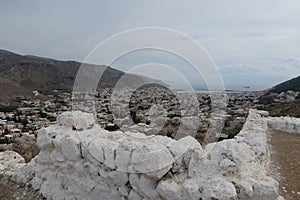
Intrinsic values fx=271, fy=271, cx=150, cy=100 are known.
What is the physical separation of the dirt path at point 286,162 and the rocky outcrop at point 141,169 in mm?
580

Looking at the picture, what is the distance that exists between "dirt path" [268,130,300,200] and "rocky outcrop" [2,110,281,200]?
0.58 m

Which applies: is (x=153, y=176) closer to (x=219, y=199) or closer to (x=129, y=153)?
(x=129, y=153)

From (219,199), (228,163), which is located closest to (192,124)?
(228,163)

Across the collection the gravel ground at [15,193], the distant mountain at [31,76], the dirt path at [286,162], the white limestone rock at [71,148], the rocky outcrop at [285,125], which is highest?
the distant mountain at [31,76]

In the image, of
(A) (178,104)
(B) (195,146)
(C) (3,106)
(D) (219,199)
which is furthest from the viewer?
(C) (3,106)

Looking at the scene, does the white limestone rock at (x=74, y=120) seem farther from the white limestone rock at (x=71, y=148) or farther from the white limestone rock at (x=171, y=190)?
the white limestone rock at (x=171, y=190)

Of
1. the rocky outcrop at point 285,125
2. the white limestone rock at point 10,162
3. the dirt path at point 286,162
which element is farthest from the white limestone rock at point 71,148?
the rocky outcrop at point 285,125

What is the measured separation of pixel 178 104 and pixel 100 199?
15.4ft

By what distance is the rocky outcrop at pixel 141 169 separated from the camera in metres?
3.62

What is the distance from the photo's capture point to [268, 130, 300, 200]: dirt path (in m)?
4.74

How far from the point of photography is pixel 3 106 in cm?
3834

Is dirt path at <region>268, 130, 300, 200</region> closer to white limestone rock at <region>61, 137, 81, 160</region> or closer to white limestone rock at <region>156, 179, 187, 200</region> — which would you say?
white limestone rock at <region>156, 179, 187, 200</region>

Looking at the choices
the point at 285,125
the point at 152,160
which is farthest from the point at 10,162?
the point at 285,125

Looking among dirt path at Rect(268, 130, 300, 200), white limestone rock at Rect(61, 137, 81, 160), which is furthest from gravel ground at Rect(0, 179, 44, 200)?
dirt path at Rect(268, 130, 300, 200)
